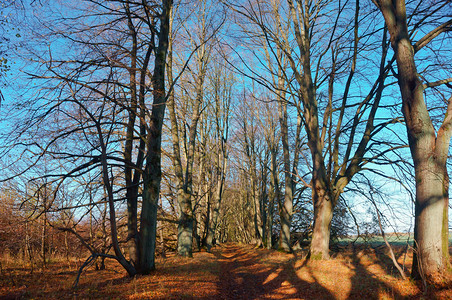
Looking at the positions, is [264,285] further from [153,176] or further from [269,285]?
[153,176]

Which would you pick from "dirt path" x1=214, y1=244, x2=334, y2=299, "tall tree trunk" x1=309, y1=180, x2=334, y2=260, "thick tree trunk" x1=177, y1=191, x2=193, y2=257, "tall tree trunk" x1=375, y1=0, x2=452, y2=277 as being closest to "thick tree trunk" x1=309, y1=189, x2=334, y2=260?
"tall tree trunk" x1=309, y1=180, x2=334, y2=260

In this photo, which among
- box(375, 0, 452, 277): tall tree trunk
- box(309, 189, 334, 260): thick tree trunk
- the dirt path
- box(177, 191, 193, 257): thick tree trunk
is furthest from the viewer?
box(177, 191, 193, 257): thick tree trunk

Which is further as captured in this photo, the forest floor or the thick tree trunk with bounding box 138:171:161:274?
the thick tree trunk with bounding box 138:171:161:274

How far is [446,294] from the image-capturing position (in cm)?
477

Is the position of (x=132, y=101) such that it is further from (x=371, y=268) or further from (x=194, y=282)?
(x=371, y=268)

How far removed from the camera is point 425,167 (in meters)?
5.65

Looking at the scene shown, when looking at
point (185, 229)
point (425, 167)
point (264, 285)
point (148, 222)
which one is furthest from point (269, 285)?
point (185, 229)

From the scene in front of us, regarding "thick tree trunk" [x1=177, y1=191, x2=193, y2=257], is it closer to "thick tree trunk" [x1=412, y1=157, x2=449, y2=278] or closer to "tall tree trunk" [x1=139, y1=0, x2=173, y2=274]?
"tall tree trunk" [x1=139, y1=0, x2=173, y2=274]

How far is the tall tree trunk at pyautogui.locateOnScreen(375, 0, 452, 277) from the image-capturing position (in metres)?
5.42

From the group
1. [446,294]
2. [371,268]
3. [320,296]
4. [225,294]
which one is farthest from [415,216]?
[225,294]

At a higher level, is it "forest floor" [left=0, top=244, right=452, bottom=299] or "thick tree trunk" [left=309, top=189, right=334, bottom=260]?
"thick tree trunk" [left=309, top=189, right=334, bottom=260]

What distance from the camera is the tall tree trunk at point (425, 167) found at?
17.8 ft

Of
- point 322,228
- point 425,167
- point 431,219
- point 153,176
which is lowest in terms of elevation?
point 322,228

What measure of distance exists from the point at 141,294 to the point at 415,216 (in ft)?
18.2
